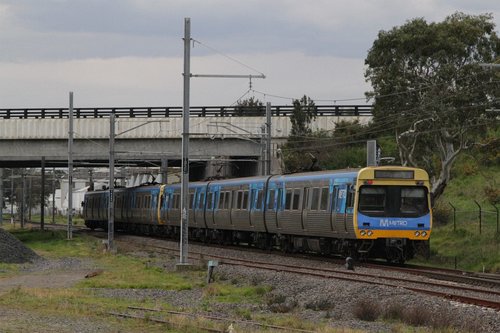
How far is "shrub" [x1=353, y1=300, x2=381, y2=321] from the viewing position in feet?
61.8

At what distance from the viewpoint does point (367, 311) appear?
19.0 m

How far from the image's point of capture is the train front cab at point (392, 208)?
31062 millimetres

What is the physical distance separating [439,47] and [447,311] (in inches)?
1202

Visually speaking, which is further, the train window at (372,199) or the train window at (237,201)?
the train window at (237,201)

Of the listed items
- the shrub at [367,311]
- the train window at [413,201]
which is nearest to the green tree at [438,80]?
the train window at [413,201]

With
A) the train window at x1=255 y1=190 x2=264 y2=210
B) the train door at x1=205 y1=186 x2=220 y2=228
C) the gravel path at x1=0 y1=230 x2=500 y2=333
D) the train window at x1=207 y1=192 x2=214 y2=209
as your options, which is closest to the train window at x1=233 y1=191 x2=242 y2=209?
the train window at x1=255 y1=190 x2=264 y2=210

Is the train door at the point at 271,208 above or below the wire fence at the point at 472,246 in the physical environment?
above

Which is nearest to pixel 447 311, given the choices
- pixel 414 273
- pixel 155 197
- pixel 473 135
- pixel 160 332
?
pixel 160 332

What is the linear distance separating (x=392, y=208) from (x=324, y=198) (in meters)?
2.75

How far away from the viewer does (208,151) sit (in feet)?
199

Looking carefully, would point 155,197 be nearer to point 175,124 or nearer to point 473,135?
point 175,124

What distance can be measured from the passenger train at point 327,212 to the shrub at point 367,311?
11.6m

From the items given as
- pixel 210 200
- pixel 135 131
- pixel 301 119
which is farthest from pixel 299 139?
Answer: pixel 210 200

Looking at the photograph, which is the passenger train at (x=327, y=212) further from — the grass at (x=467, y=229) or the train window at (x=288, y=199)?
the grass at (x=467, y=229)
